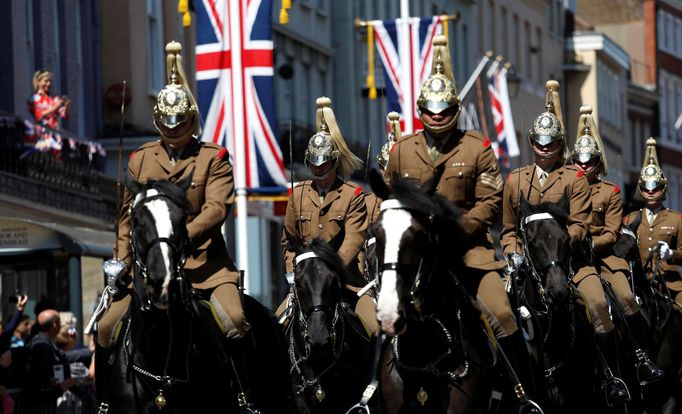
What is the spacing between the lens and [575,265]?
18359 millimetres

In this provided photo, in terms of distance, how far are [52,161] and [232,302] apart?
18997 millimetres

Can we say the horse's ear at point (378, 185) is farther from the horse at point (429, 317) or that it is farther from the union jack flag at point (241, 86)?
the union jack flag at point (241, 86)

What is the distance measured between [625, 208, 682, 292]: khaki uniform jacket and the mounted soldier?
5377 mm

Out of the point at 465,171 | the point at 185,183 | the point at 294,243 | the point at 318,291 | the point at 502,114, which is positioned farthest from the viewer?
the point at 502,114

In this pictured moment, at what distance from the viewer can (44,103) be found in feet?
103

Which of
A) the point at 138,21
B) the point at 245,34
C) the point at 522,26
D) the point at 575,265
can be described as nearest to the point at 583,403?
the point at 575,265

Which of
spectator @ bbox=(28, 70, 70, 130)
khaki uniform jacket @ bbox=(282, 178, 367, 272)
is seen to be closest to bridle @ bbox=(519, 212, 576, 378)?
khaki uniform jacket @ bbox=(282, 178, 367, 272)

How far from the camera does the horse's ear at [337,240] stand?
1731 centimetres

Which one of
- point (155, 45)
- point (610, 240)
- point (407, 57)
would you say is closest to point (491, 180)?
point (610, 240)

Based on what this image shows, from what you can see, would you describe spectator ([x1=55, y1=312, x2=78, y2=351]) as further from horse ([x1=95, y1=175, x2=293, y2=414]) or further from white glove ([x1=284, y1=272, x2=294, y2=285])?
horse ([x1=95, y1=175, x2=293, y2=414])

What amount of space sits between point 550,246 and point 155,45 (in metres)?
25.5

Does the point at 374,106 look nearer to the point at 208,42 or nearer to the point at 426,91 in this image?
the point at 208,42

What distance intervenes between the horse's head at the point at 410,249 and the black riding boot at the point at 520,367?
972mm

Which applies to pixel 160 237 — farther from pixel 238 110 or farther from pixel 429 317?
pixel 238 110
